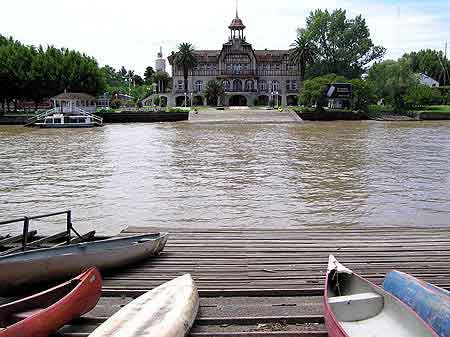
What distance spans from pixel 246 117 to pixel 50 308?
60752 millimetres

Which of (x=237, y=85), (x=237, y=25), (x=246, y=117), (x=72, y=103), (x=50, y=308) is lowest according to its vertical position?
(x=50, y=308)

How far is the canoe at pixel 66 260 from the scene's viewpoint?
627cm

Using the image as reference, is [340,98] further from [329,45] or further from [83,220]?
[83,220]

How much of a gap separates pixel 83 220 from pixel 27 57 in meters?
60.3

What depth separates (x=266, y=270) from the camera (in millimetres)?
7137

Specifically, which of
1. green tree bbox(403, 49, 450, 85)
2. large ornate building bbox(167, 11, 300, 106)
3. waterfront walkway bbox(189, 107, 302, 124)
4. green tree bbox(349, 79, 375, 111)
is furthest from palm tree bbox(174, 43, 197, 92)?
green tree bbox(403, 49, 450, 85)

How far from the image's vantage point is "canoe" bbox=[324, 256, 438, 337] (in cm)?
470

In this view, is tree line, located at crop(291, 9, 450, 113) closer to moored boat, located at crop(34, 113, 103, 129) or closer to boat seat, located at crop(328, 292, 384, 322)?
moored boat, located at crop(34, 113, 103, 129)

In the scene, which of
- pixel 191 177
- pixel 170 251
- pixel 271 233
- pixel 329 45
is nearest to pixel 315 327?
pixel 170 251

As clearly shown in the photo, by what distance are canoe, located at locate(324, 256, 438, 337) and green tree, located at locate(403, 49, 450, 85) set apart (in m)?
112

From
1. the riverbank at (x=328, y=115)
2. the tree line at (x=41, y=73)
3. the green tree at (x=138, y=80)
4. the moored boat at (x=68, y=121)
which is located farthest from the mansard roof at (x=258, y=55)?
the green tree at (x=138, y=80)

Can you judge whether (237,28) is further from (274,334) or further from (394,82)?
(274,334)

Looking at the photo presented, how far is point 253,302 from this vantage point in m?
6.00

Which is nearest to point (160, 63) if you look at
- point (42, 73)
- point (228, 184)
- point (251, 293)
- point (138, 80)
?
point (138, 80)
